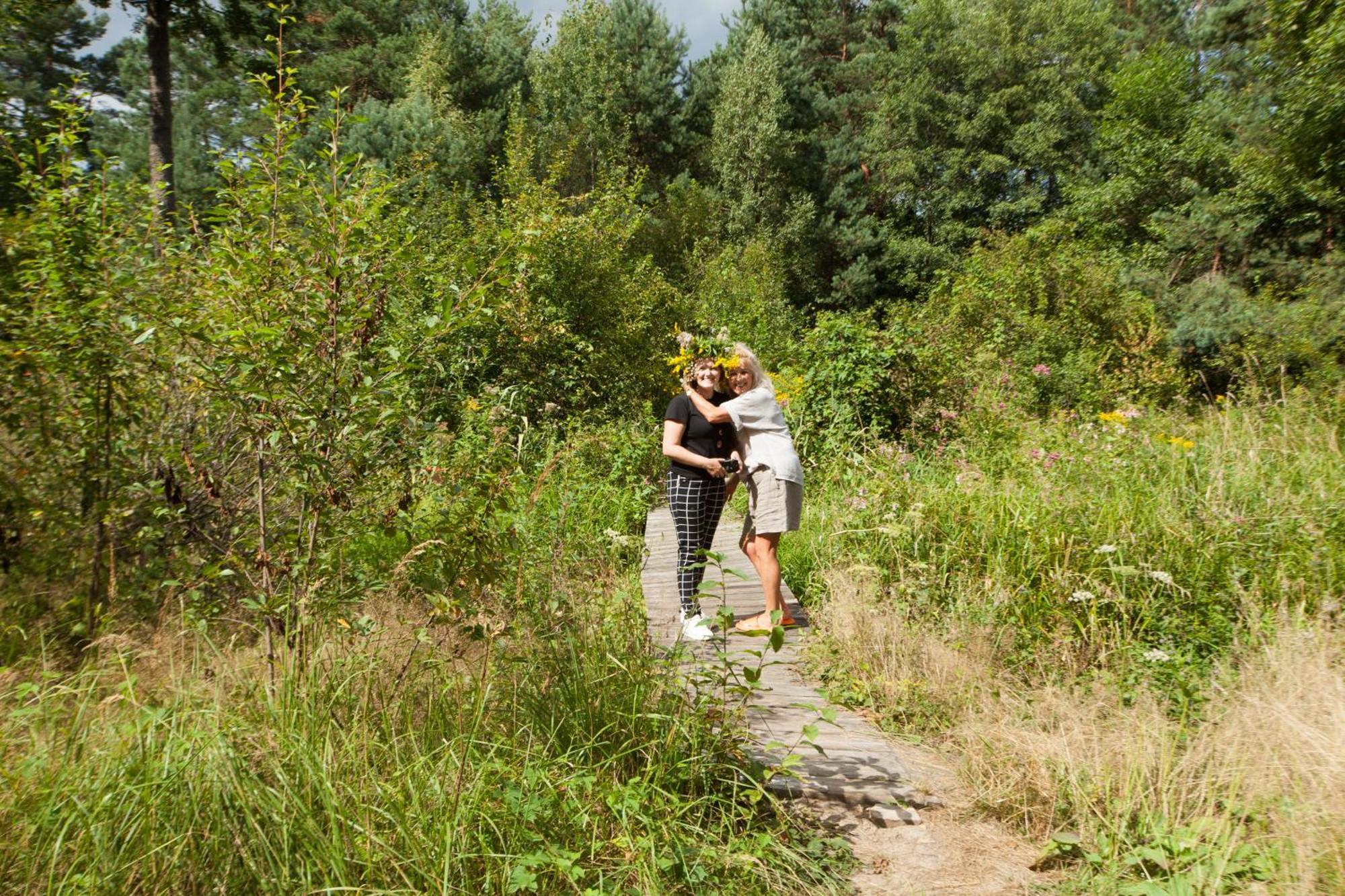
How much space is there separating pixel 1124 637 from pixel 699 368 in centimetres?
272

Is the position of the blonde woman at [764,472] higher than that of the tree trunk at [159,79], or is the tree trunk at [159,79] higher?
the tree trunk at [159,79]

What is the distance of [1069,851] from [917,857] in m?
0.53

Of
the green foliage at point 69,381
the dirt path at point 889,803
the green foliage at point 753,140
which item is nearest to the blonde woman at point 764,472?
the dirt path at point 889,803

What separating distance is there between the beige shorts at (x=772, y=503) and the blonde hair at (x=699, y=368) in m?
0.63

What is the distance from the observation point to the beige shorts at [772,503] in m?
5.28

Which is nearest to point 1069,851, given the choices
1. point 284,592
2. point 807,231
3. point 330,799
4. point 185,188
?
point 330,799

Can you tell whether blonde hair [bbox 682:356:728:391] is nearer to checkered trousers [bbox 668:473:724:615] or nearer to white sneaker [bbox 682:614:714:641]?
checkered trousers [bbox 668:473:724:615]

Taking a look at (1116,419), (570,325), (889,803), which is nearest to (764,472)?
(889,803)

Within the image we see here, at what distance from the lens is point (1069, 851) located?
3193 mm

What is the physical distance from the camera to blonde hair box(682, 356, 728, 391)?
17.8 ft

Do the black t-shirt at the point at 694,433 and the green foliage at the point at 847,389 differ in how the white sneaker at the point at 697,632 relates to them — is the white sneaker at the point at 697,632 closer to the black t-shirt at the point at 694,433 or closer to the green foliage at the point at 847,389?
the black t-shirt at the point at 694,433

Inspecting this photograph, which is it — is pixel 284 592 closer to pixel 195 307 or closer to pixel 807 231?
pixel 195 307

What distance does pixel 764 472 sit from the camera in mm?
5359

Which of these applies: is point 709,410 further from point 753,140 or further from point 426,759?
point 753,140
